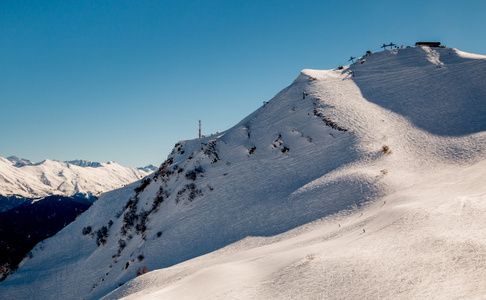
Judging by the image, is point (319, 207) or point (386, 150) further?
point (386, 150)

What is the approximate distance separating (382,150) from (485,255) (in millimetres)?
19809

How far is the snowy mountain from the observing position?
349 inches

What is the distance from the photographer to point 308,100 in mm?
37812

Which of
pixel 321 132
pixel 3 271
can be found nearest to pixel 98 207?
pixel 3 271

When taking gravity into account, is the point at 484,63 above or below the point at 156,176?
above

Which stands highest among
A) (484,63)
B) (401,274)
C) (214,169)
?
(484,63)

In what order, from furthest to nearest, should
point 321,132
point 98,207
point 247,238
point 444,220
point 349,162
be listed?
1. point 98,207
2. point 321,132
3. point 349,162
4. point 247,238
5. point 444,220

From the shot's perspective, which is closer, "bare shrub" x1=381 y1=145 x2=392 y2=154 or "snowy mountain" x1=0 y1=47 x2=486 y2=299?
"snowy mountain" x1=0 y1=47 x2=486 y2=299

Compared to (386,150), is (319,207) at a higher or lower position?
lower

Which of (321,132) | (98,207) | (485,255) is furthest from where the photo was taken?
(98,207)

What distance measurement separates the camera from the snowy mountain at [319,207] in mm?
8859

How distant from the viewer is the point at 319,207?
21.0 m

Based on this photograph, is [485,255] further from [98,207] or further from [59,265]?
[98,207]

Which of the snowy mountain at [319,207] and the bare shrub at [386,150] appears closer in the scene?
the snowy mountain at [319,207]
